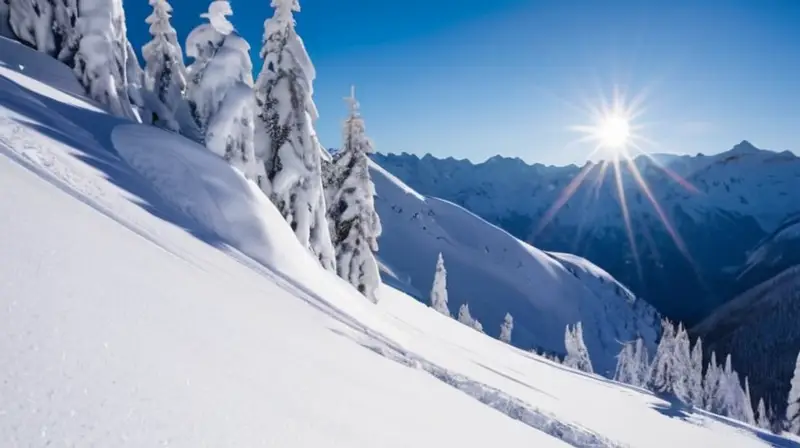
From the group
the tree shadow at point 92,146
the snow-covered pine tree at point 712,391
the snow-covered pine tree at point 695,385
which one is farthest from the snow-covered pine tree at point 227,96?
the snow-covered pine tree at point 712,391

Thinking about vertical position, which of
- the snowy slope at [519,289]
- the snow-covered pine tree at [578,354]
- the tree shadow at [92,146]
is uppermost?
the snowy slope at [519,289]

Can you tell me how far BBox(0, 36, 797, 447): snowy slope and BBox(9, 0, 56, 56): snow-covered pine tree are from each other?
990cm

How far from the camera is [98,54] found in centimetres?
1906

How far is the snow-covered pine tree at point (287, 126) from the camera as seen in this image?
2219 cm

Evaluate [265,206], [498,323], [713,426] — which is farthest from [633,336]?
[265,206]

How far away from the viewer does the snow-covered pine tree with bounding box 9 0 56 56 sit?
20.7 metres

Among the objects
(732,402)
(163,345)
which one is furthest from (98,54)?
(732,402)

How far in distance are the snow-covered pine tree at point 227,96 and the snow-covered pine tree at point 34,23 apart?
17.5 feet

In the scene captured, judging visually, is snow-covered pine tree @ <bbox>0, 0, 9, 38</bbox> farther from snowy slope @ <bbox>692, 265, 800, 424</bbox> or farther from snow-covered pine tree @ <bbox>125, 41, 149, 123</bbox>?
snowy slope @ <bbox>692, 265, 800, 424</bbox>

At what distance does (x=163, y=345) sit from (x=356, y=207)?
22512mm

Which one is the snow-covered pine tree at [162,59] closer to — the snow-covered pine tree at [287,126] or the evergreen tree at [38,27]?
the evergreen tree at [38,27]

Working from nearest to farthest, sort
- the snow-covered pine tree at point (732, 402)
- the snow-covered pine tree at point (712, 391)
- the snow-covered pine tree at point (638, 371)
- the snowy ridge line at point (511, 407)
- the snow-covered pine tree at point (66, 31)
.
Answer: the snowy ridge line at point (511, 407) → the snow-covered pine tree at point (66, 31) → the snow-covered pine tree at point (732, 402) → the snow-covered pine tree at point (712, 391) → the snow-covered pine tree at point (638, 371)

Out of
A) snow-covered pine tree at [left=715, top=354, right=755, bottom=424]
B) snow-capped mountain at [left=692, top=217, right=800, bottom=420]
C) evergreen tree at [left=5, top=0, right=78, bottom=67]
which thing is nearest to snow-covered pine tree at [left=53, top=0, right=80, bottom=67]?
evergreen tree at [left=5, top=0, right=78, bottom=67]

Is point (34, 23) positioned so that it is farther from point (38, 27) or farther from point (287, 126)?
point (287, 126)
